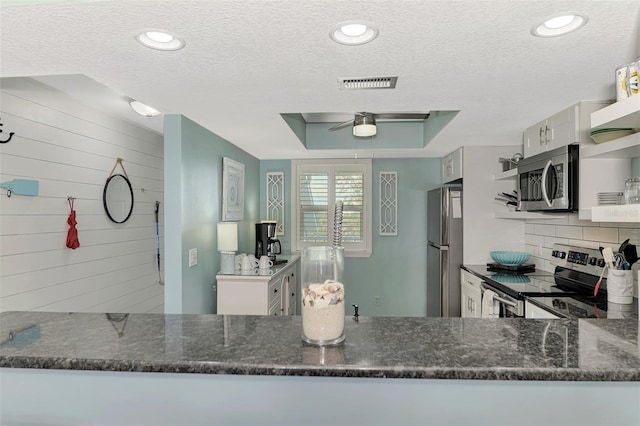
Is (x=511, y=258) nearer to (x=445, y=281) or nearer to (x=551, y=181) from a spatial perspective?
(x=445, y=281)

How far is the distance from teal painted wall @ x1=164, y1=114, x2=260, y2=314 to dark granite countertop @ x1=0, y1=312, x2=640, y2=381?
1.32m

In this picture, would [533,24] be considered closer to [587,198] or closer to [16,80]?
[587,198]

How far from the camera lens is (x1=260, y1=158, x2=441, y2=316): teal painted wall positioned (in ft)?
16.2

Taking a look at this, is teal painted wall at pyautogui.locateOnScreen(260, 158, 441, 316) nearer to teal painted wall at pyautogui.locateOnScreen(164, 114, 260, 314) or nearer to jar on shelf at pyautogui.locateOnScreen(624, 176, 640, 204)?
teal painted wall at pyautogui.locateOnScreen(164, 114, 260, 314)

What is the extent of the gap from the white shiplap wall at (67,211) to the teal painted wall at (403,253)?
272 centimetres

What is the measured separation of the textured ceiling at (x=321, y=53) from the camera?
1.29 m

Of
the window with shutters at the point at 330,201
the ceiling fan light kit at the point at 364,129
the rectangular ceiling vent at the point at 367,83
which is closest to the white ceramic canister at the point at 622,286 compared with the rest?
the rectangular ceiling vent at the point at 367,83

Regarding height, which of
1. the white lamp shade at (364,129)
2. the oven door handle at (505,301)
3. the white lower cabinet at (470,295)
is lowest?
the white lower cabinet at (470,295)

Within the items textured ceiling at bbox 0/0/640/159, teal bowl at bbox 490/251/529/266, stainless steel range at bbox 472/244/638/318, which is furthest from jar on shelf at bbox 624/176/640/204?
A: teal bowl at bbox 490/251/529/266

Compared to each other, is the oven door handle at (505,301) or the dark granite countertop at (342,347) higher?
the dark granite countertop at (342,347)

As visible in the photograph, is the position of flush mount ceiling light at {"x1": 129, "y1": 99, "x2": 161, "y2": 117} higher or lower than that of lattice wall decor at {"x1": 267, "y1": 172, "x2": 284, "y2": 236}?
higher

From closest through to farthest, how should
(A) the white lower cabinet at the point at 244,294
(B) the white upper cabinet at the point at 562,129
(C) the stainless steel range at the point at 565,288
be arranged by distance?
1. (C) the stainless steel range at the point at 565,288
2. (B) the white upper cabinet at the point at 562,129
3. (A) the white lower cabinet at the point at 244,294

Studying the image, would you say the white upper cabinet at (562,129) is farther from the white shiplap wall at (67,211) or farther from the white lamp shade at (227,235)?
the white shiplap wall at (67,211)

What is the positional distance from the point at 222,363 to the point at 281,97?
1693 millimetres
